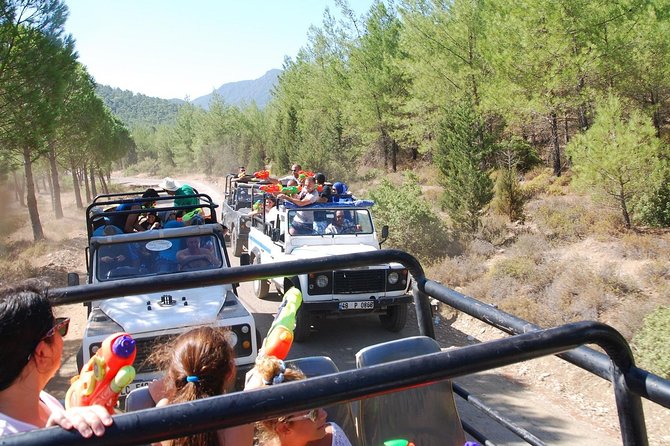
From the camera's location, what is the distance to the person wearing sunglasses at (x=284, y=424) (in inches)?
82.1

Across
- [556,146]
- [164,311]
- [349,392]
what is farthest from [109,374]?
[556,146]

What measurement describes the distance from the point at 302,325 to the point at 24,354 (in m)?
6.53

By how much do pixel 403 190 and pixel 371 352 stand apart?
36.0ft

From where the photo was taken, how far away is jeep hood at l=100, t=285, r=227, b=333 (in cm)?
528

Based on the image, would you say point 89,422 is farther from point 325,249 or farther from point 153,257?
point 325,249

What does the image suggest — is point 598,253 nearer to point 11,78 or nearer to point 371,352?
point 371,352

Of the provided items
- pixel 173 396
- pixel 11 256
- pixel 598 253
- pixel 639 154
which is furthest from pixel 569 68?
pixel 11 256

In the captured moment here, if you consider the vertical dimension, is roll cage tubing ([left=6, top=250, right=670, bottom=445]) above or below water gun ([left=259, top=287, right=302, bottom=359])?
above

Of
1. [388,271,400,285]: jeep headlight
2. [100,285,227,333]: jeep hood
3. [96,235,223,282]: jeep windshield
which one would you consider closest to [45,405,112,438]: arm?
[100,285,227,333]: jeep hood

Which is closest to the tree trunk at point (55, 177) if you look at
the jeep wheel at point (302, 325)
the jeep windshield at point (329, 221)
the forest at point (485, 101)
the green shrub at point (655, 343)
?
the forest at point (485, 101)

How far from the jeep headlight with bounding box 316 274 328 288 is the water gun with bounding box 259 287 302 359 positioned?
555cm

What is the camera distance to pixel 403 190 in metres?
13.7

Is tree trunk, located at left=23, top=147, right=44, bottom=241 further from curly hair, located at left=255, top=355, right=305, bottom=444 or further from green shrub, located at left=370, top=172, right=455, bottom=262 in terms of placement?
curly hair, located at left=255, top=355, right=305, bottom=444

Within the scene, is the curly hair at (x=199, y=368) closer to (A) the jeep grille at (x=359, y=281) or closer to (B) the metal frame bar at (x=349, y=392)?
(B) the metal frame bar at (x=349, y=392)
